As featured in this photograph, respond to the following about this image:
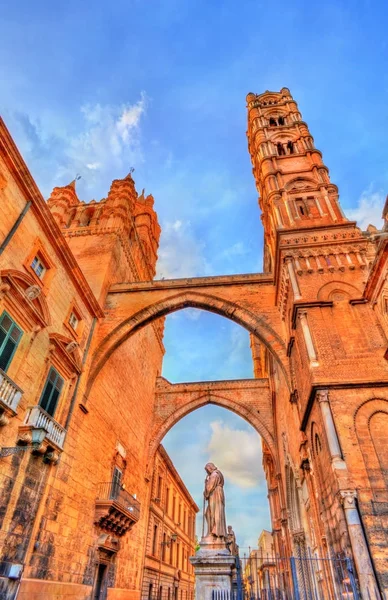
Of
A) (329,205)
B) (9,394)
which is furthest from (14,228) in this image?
(329,205)

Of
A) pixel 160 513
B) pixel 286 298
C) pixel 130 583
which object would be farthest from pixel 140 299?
pixel 160 513

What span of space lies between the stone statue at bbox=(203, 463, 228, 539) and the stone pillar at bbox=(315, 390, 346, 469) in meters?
3.33

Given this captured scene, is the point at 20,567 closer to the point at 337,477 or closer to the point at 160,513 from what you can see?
the point at 337,477

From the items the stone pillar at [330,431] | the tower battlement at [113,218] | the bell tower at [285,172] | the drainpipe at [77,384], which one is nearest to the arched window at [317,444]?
the stone pillar at [330,431]

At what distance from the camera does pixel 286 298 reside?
41.2 ft

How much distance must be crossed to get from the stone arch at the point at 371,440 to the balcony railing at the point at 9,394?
7.59m

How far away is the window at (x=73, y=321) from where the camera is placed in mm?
12289

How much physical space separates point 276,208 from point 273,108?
11183 mm

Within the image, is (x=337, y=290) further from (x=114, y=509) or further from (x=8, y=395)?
(x=114, y=509)

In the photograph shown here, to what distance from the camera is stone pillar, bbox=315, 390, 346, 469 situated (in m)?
7.68

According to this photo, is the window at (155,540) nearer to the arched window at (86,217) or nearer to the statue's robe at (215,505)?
the statue's robe at (215,505)

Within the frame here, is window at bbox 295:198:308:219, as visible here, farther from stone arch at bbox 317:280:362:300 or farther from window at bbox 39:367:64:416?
window at bbox 39:367:64:416

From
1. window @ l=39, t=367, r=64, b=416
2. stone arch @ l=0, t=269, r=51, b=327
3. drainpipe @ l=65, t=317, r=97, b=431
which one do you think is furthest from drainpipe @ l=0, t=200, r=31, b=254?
drainpipe @ l=65, t=317, r=97, b=431

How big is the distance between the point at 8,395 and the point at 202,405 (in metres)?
15.1
